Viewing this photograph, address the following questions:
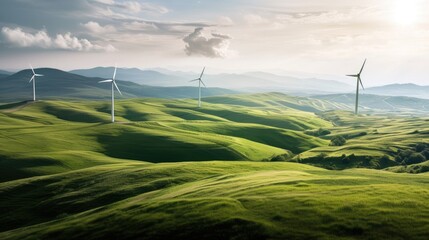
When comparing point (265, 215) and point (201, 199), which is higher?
point (265, 215)

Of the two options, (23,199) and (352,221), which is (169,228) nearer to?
(352,221)

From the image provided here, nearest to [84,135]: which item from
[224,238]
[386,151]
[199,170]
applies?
[199,170]

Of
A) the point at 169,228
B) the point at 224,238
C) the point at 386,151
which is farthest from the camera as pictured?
the point at 386,151

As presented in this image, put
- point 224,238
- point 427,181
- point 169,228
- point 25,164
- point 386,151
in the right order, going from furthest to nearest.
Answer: point 386,151 < point 25,164 < point 427,181 < point 169,228 < point 224,238

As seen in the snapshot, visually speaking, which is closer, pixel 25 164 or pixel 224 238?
pixel 224 238

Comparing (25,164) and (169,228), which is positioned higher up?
(169,228)

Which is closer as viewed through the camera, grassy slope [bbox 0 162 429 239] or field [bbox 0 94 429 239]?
grassy slope [bbox 0 162 429 239]

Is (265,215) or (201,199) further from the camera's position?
(201,199)

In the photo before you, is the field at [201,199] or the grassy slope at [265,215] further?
the field at [201,199]

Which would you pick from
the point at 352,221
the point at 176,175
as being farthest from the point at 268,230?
the point at 176,175

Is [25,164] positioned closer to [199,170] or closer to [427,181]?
[199,170]

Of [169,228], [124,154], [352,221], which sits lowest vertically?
[124,154]
